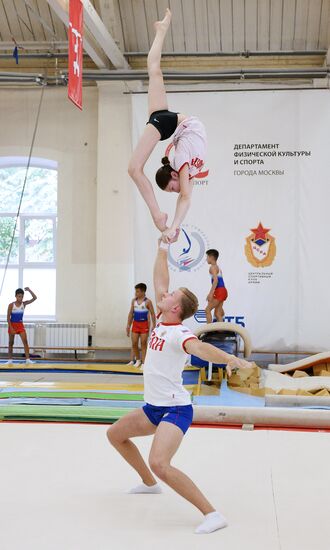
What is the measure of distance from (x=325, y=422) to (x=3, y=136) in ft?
27.7

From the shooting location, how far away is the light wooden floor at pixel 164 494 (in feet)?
10.8

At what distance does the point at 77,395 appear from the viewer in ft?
23.4

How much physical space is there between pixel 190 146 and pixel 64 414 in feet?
11.1

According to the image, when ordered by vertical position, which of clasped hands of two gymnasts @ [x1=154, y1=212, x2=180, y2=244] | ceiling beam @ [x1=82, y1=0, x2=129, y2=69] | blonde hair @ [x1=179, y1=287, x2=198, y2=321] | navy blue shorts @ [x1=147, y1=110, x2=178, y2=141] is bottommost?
blonde hair @ [x1=179, y1=287, x2=198, y2=321]

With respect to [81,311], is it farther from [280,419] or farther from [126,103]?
[280,419]

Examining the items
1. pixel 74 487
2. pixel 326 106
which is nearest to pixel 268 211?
pixel 326 106

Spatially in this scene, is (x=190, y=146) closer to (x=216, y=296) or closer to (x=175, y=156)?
(x=175, y=156)

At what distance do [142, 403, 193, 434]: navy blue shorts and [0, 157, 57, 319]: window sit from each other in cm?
878

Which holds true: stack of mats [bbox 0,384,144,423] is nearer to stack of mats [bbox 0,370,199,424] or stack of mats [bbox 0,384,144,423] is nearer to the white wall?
stack of mats [bbox 0,370,199,424]

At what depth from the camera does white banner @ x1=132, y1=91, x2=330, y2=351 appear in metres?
11.1

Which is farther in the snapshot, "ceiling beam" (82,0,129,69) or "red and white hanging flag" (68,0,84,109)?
"ceiling beam" (82,0,129,69)

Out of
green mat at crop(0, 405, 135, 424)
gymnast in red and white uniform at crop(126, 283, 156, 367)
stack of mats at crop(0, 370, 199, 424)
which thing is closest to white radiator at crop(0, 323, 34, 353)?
gymnast in red and white uniform at crop(126, 283, 156, 367)

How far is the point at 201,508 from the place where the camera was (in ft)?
11.1

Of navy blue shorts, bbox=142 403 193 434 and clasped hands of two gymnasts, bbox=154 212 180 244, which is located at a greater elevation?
clasped hands of two gymnasts, bbox=154 212 180 244
